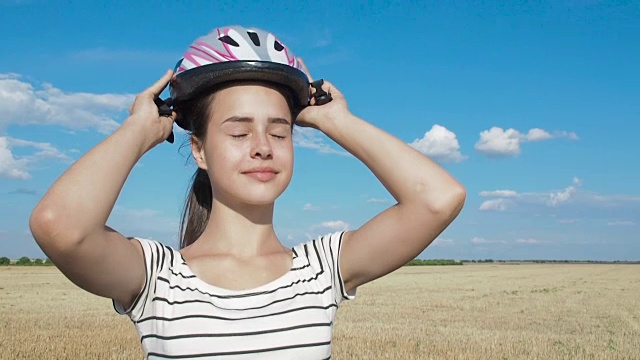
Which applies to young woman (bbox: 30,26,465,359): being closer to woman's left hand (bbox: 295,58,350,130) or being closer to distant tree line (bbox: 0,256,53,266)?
woman's left hand (bbox: 295,58,350,130)

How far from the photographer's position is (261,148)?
259 cm

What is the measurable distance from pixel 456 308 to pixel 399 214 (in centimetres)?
1863

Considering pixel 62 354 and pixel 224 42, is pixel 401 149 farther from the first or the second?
pixel 62 354

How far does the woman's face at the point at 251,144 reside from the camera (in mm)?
2625

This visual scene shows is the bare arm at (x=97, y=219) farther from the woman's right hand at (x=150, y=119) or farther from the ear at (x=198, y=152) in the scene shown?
the ear at (x=198, y=152)

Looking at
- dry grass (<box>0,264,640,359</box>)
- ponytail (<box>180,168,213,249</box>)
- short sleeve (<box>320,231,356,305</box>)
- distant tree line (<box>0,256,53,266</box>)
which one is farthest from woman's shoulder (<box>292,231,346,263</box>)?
distant tree line (<box>0,256,53,266</box>)

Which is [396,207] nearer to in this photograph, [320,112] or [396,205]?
[396,205]

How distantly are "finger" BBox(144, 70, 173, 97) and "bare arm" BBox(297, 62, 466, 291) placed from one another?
0.68m

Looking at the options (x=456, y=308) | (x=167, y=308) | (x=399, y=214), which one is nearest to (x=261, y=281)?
(x=167, y=308)

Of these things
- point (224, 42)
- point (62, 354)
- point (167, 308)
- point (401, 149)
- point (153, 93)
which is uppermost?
point (224, 42)

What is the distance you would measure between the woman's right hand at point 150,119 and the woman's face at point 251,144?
0.18 metres

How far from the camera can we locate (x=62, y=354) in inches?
420

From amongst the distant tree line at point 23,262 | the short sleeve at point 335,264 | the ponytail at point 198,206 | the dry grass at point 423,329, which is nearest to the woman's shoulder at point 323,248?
the short sleeve at point 335,264


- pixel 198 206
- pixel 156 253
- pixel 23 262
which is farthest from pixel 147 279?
pixel 23 262
